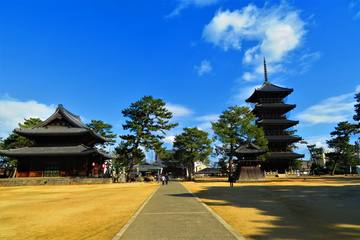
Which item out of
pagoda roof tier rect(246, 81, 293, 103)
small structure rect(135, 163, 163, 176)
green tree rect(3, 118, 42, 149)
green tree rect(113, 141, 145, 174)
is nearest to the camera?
green tree rect(113, 141, 145, 174)

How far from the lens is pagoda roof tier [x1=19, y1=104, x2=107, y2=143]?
5109 cm

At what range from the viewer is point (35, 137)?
52469mm

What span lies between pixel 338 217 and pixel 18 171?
4785cm

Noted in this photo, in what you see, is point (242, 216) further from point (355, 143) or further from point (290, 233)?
point (355, 143)

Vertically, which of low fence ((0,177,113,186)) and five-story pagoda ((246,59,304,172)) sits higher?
five-story pagoda ((246,59,304,172))

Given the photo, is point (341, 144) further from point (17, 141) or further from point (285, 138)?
point (17, 141)

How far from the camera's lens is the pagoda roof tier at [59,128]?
2012 inches

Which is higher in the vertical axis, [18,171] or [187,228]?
[18,171]

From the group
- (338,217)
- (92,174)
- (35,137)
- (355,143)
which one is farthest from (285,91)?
(338,217)

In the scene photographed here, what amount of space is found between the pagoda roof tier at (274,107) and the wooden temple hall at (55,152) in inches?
1423

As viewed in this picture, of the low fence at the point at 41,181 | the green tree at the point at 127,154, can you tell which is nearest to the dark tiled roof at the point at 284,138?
the green tree at the point at 127,154

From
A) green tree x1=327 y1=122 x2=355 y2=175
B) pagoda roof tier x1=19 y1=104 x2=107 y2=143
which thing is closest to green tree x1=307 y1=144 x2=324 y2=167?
green tree x1=327 y1=122 x2=355 y2=175

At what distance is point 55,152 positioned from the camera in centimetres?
4953

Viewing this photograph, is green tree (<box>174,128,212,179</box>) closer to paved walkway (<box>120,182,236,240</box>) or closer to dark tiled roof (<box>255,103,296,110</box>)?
dark tiled roof (<box>255,103,296,110</box>)
